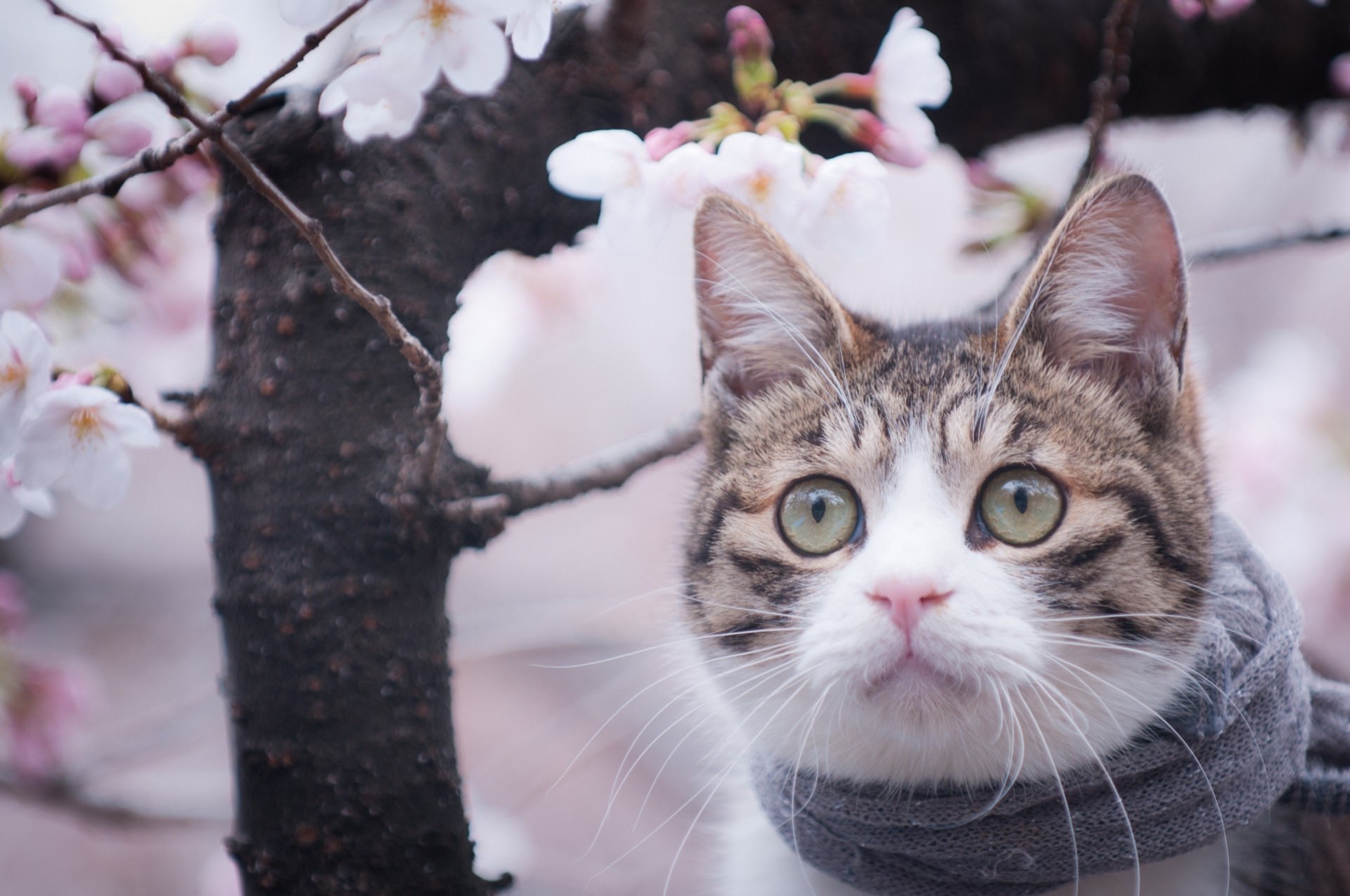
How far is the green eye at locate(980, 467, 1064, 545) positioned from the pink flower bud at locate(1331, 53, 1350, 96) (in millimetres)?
928

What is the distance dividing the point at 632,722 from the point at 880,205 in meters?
1.49

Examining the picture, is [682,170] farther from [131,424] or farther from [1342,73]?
[1342,73]

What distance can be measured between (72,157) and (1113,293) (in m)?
0.89

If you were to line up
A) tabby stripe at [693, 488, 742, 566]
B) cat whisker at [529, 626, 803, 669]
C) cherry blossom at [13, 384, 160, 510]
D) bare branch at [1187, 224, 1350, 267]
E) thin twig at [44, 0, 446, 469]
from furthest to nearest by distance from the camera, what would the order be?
bare branch at [1187, 224, 1350, 267], tabby stripe at [693, 488, 742, 566], cat whisker at [529, 626, 803, 669], cherry blossom at [13, 384, 160, 510], thin twig at [44, 0, 446, 469]

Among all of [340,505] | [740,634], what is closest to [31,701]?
[340,505]

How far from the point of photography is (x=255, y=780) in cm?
76

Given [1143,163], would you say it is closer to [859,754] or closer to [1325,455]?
[859,754]

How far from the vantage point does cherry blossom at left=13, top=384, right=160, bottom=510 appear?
62 cm

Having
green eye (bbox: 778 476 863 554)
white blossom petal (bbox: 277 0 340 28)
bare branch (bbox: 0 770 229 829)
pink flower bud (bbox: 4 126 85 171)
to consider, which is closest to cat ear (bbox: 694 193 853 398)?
green eye (bbox: 778 476 863 554)

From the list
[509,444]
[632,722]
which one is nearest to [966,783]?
[632,722]

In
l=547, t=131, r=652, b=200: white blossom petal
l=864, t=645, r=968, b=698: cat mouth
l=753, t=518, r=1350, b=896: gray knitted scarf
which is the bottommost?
l=753, t=518, r=1350, b=896: gray knitted scarf

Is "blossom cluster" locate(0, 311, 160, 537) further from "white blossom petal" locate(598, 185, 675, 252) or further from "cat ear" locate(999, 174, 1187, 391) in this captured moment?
"cat ear" locate(999, 174, 1187, 391)

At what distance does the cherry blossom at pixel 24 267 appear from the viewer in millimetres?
738

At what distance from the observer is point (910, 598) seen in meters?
0.62
